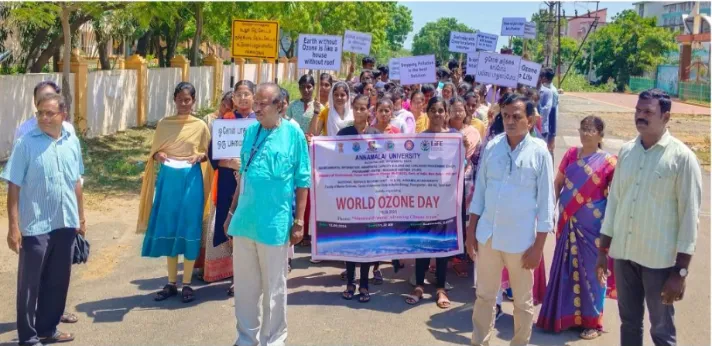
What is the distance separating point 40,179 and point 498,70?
5.64m

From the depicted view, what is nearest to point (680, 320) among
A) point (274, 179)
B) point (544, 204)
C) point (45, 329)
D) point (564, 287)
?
point (564, 287)

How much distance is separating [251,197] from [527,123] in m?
1.80

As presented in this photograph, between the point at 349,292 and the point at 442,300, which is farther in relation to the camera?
the point at 349,292

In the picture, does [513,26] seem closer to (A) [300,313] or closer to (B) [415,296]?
(B) [415,296]

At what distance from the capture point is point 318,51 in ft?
29.5

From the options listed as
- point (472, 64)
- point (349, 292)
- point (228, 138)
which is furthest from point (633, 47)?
point (228, 138)

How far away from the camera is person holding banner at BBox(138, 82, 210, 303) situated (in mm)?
6098

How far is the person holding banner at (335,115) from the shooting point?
718 centimetres

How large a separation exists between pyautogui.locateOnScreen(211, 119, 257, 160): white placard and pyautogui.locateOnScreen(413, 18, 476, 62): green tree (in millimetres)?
98841

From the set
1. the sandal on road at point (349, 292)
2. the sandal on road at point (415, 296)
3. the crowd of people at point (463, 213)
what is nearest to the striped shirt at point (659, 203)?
the crowd of people at point (463, 213)

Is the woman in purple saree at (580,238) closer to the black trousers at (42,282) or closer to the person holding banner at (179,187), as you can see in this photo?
the person holding banner at (179,187)

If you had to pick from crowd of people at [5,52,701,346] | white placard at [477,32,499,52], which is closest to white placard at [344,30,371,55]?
white placard at [477,32,499,52]

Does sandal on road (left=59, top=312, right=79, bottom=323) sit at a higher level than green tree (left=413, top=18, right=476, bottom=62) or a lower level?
lower

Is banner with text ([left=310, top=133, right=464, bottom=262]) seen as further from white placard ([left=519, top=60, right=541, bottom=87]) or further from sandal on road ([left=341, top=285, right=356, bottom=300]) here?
white placard ([left=519, top=60, right=541, bottom=87])
